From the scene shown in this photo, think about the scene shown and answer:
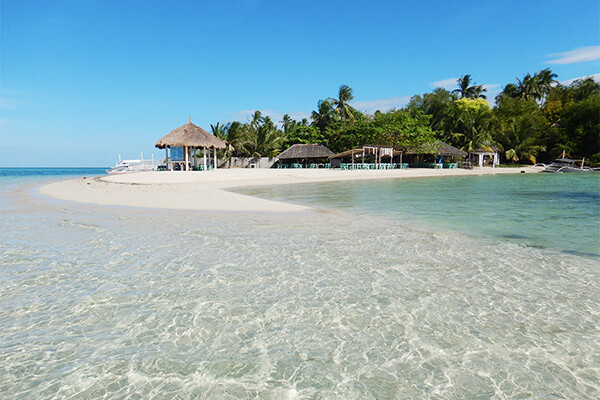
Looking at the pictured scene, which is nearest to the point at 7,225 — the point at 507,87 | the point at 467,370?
the point at 467,370

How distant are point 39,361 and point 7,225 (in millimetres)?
5896

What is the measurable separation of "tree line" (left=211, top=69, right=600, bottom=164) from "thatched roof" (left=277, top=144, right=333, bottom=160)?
2.57 m

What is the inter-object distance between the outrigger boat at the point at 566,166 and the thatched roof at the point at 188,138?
32.7m

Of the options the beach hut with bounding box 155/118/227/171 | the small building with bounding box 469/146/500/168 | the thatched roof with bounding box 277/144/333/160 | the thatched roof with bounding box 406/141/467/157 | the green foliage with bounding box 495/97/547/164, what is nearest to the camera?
the beach hut with bounding box 155/118/227/171

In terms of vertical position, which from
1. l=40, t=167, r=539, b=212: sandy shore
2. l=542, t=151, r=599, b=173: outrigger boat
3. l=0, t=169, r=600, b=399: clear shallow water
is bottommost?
l=0, t=169, r=600, b=399: clear shallow water

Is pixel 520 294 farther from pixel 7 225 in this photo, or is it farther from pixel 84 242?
pixel 7 225

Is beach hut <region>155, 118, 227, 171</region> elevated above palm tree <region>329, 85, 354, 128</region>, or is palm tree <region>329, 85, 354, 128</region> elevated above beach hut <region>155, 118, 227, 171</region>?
palm tree <region>329, 85, 354, 128</region>

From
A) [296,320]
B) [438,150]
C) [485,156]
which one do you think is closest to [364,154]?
[438,150]

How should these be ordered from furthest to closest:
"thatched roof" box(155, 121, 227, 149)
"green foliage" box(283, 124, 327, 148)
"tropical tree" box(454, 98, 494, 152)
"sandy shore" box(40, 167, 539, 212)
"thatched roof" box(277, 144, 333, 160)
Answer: "tropical tree" box(454, 98, 494, 152) → "green foliage" box(283, 124, 327, 148) → "thatched roof" box(277, 144, 333, 160) → "thatched roof" box(155, 121, 227, 149) → "sandy shore" box(40, 167, 539, 212)

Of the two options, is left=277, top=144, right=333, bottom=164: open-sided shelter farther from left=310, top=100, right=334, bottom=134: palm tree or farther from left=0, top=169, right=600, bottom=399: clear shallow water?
left=0, top=169, right=600, bottom=399: clear shallow water

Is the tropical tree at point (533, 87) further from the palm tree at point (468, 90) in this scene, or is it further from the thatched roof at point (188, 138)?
the thatched roof at point (188, 138)

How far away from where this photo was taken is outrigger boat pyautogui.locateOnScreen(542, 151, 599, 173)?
3350cm

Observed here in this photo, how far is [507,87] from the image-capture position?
49188 millimetres

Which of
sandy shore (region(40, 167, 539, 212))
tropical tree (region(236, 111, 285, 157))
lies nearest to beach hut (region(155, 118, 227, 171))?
sandy shore (region(40, 167, 539, 212))
